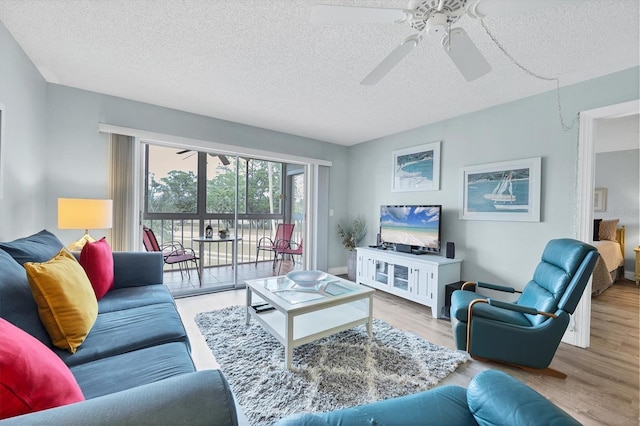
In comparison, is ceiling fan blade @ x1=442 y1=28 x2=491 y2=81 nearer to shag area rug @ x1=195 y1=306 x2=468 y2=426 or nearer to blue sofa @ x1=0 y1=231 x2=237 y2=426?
blue sofa @ x1=0 y1=231 x2=237 y2=426

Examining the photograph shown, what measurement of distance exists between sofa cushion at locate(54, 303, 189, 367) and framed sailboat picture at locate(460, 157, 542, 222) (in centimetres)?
317

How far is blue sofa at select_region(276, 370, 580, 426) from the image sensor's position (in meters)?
0.76

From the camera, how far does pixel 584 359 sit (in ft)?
7.13

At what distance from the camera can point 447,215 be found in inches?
137

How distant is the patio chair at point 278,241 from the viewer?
16.8 feet

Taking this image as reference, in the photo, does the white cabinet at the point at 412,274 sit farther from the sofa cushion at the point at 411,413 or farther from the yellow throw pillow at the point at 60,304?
the yellow throw pillow at the point at 60,304

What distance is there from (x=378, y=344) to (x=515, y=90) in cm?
276

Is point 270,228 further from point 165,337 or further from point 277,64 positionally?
point 165,337

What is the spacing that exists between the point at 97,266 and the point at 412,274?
304cm

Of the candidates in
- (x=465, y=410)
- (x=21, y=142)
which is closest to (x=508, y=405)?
(x=465, y=410)

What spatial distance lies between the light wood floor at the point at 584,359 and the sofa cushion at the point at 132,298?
0.52 m

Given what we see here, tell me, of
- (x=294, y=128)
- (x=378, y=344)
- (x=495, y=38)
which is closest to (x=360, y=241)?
(x=294, y=128)

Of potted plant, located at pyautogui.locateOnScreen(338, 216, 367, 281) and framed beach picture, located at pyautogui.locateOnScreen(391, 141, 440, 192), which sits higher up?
framed beach picture, located at pyautogui.locateOnScreen(391, 141, 440, 192)

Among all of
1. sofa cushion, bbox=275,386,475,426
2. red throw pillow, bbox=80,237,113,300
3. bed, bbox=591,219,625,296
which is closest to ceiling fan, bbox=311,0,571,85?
sofa cushion, bbox=275,386,475,426
